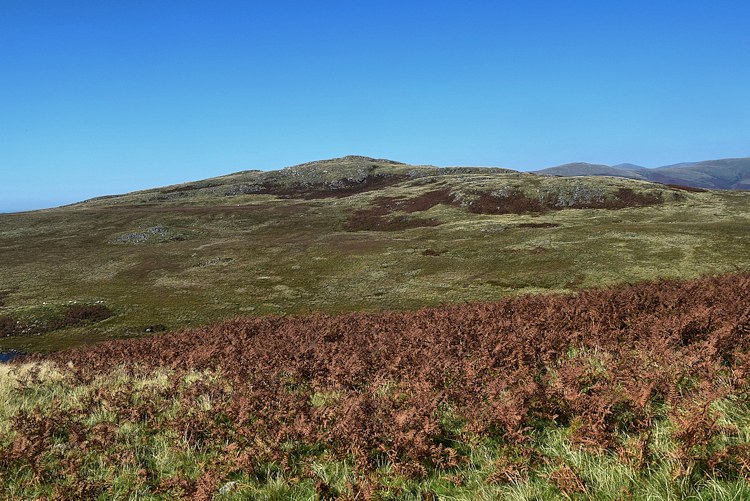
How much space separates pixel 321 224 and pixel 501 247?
49.0 m

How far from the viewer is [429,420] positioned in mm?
7465

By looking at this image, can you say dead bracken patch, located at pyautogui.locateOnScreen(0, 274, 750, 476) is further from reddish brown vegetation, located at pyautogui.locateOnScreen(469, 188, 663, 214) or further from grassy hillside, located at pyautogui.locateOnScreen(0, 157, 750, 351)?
reddish brown vegetation, located at pyautogui.locateOnScreen(469, 188, 663, 214)

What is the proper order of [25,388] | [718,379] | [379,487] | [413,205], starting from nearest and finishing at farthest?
[379,487]
[718,379]
[25,388]
[413,205]

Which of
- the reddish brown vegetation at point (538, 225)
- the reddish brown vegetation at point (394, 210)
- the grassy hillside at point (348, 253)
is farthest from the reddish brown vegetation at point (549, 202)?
the reddish brown vegetation at point (538, 225)

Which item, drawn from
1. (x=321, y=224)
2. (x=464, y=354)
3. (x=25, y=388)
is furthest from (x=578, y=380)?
(x=321, y=224)

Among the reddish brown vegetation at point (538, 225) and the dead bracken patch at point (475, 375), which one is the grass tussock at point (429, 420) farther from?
the reddish brown vegetation at point (538, 225)

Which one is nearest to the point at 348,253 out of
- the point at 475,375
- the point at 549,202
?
the point at 549,202

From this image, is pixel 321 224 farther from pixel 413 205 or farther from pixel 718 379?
pixel 718 379

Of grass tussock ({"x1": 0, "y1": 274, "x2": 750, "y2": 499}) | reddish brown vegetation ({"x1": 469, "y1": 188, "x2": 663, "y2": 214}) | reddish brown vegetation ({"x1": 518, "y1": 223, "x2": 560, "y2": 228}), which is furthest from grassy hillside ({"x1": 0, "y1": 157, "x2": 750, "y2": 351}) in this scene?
grass tussock ({"x1": 0, "y1": 274, "x2": 750, "y2": 499})

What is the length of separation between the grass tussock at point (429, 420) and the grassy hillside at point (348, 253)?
34.0 metres

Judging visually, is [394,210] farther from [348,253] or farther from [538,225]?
[348,253]

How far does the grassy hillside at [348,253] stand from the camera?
49.5 metres

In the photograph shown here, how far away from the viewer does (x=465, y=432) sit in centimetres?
734

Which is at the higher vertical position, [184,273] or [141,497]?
[141,497]
